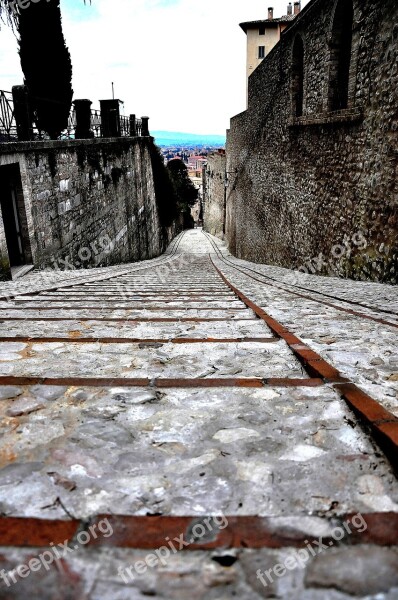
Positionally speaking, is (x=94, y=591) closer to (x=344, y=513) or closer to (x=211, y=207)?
(x=344, y=513)

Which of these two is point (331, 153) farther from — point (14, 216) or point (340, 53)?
point (14, 216)

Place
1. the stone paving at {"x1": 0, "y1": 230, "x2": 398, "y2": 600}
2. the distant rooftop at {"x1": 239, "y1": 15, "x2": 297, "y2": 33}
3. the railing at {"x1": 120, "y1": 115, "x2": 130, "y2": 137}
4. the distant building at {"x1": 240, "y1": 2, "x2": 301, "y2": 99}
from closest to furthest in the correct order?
the stone paving at {"x1": 0, "y1": 230, "x2": 398, "y2": 600} < the railing at {"x1": 120, "y1": 115, "x2": 130, "y2": 137} < the distant rooftop at {"x1": 239, "y1": 15, "x2": 297, "y2": 33} < the distant building at {"x1": 240, "y1": 2, "x2": 301, "y2": 99}

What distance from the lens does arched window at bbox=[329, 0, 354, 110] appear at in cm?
788

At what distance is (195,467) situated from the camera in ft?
4.42

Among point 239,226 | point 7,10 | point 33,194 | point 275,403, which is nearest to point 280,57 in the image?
point 7,10

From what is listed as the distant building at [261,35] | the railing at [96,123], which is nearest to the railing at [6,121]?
the railing at [96,123]

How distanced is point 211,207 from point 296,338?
37199mm

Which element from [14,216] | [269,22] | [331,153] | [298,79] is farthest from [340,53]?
[269,22]

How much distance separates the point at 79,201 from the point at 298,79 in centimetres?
637

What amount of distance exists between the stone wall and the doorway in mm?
40

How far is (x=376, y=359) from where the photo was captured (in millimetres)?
2301

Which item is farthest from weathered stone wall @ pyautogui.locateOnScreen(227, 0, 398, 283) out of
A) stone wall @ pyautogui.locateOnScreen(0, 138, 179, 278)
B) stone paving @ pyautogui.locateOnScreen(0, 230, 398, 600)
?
stone wall @ pyautogui.locateOnScreen(0, 138, 179, 278)

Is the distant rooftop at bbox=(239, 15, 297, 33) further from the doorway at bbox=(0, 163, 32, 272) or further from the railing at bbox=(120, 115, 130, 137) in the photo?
the doorway at bbox=(0, 163, 32, 272)

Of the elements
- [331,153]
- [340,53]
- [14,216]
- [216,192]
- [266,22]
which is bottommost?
[216,192]
